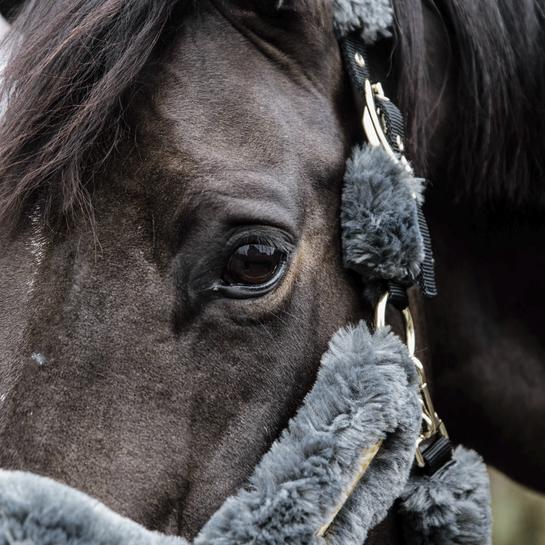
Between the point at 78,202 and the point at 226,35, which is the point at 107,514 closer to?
the point at 78,202

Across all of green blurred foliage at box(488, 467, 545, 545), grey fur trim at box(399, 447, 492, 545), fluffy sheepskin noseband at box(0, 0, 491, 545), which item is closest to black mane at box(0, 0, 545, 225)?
fluffy sheepskin noseband at box(0, 0, 491, 545)

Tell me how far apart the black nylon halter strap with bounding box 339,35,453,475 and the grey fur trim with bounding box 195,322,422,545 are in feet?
0.31

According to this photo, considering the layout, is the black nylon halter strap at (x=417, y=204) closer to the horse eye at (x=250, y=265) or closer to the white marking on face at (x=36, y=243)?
the horse eye at (x=250, y=265)

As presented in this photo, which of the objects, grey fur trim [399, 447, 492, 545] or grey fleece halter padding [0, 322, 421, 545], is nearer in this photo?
grey fleece halter padding [0, 322, 421, 545]

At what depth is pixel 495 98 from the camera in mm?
1202

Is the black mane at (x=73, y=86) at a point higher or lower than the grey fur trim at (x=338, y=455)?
higher

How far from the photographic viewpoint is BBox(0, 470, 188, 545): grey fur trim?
0.67 metres

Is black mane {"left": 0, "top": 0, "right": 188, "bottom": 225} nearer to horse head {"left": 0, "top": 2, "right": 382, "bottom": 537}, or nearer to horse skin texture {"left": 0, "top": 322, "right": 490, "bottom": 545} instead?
horse head {"left": 0, "top": 2, "right": 382, "bottom": 537}

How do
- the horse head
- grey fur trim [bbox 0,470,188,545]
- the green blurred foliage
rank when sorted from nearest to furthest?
grey fur trim [bbox 0,470,188,545]
the horse head
the green blurred foliage

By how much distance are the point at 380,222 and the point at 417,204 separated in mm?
115

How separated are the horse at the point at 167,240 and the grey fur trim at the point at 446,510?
6 centimetres

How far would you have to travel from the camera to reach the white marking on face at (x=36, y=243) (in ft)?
2.76

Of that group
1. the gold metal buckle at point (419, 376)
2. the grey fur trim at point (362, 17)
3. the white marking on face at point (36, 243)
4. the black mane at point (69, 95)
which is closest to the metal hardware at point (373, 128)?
the grey fur trim at point (362, 17)

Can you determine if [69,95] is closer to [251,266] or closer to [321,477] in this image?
[251,266]
